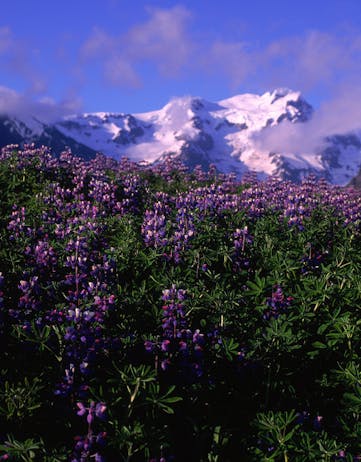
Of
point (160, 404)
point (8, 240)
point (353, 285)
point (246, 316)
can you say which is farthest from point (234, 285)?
point (8, 240)

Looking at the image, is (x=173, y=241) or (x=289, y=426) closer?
(x=289, y=426)

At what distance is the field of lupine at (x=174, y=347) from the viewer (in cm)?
404

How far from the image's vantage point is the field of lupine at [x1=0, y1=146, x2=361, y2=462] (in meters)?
4.04

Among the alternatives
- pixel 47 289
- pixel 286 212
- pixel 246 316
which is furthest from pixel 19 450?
pixel 286 212

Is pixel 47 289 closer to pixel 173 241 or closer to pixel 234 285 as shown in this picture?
pixel 173 241

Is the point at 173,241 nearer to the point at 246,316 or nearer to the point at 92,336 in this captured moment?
the point at 246,316

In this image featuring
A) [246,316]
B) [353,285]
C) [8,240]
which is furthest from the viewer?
[8,240]

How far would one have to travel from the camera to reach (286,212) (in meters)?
8.56

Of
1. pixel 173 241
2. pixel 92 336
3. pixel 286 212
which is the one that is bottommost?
pixel 92 336

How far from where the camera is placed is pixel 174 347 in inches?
175

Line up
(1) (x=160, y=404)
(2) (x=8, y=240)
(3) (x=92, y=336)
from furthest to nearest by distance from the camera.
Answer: (2) (x=8, y=240)
(3) (x=92, y=336)
(1) (x=160, y=404)

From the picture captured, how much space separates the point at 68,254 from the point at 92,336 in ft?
6.84

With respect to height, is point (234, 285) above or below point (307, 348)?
above

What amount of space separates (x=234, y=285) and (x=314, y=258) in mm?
1270
